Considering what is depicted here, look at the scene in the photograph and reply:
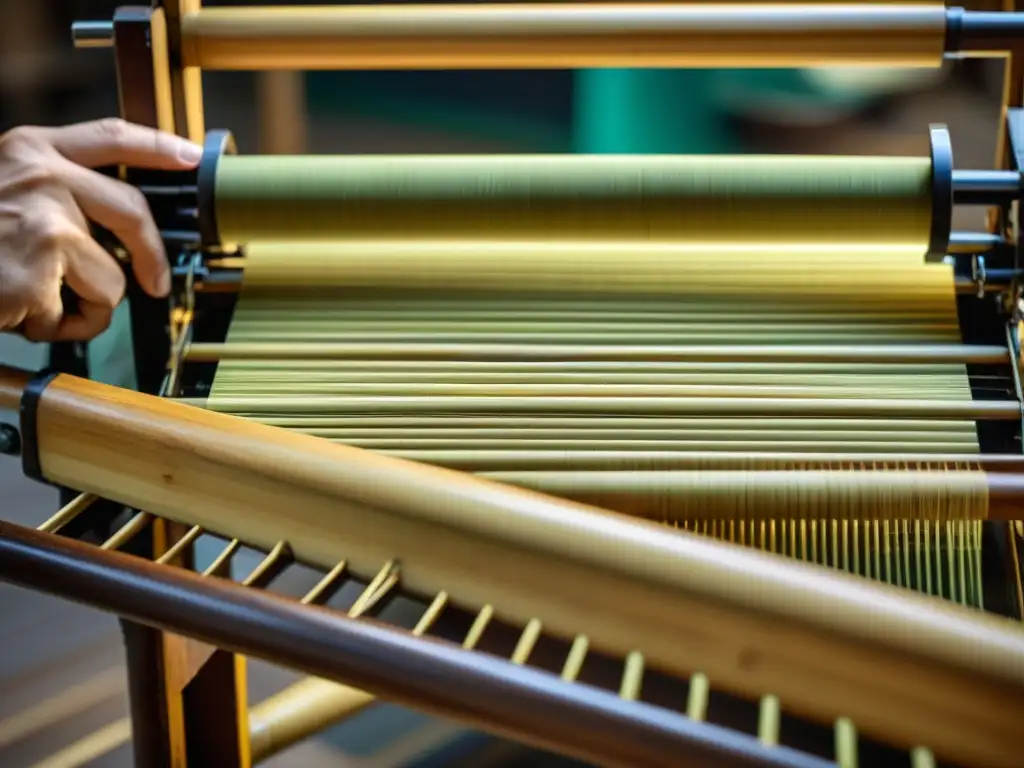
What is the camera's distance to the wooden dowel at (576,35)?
940 mm

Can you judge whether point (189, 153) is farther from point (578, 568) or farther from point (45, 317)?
point (578, 568)

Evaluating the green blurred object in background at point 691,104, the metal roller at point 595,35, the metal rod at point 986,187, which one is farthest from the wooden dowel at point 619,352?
the green blurred object in background at point 691,104

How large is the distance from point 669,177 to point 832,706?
17.2 inches

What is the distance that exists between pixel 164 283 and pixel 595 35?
0.41m

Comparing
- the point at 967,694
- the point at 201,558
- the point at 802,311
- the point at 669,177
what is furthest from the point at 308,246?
the point at 967,694

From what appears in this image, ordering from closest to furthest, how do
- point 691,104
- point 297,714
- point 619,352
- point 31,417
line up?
point 31,417
point 619,352
point 297,714
point 691,104

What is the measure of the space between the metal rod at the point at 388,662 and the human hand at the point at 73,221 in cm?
22

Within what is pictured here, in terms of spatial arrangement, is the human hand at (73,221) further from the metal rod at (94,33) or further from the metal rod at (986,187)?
the metal rod at (986,187)

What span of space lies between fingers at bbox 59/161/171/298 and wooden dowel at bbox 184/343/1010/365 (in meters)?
0.07

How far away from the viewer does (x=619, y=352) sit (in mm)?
889

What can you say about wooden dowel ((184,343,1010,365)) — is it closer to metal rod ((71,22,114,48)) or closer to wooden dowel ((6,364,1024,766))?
wooden dowel ((6,364,1024,766))

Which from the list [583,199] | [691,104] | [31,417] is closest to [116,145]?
[31,417]

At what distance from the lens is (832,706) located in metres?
0.61

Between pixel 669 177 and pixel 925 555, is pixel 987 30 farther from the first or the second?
pixel 925 555
